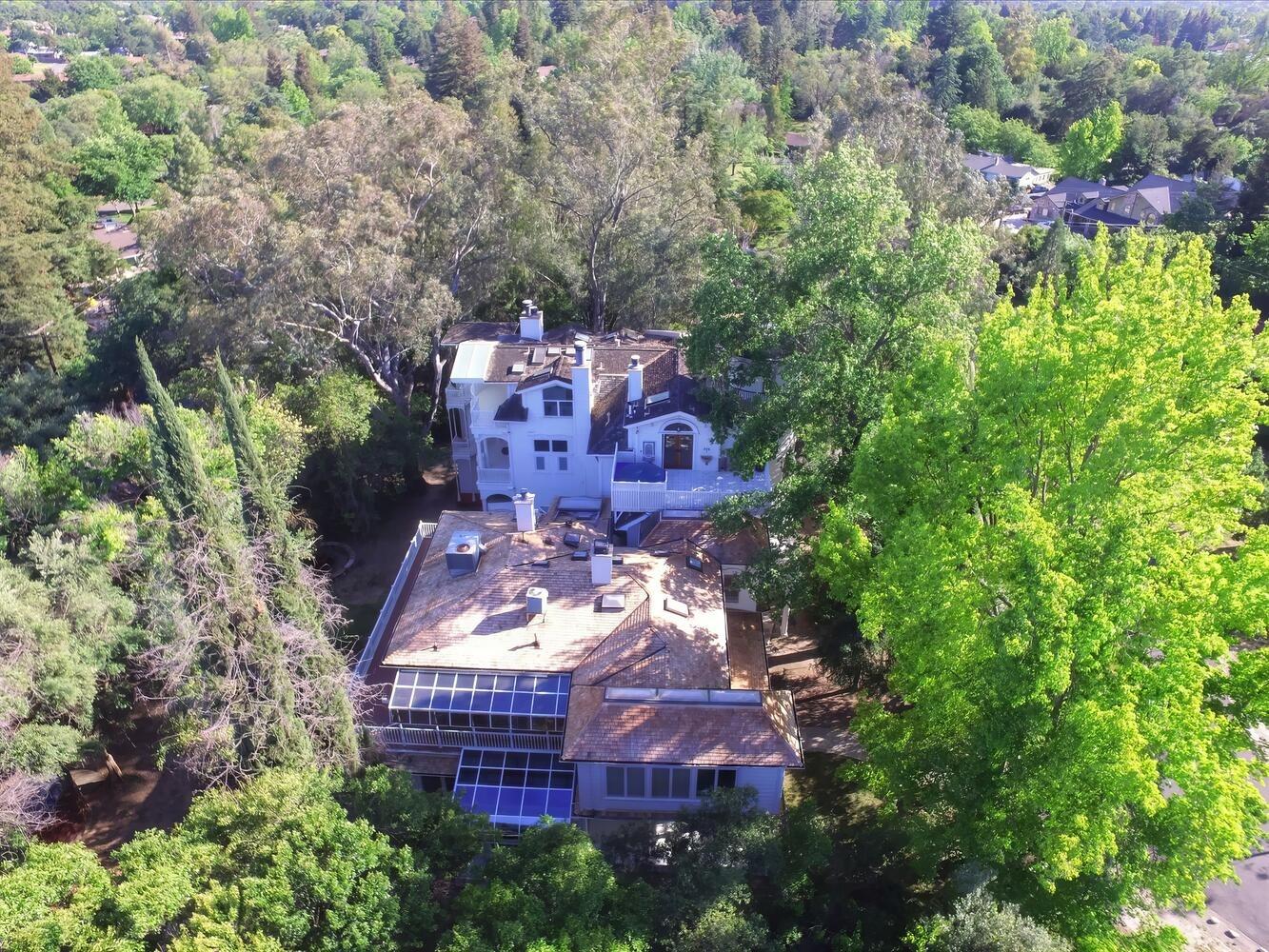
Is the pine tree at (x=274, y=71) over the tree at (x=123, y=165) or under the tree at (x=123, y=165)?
over

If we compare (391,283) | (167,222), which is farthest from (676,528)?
(167,222)

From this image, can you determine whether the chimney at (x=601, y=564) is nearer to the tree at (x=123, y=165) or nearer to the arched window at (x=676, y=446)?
the arched window at (x=676, y=446)

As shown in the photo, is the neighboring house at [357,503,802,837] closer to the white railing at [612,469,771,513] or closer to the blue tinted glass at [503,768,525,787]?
the blue tinted glass at [503,768,525,787]

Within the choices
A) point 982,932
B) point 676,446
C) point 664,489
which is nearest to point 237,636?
point 664,489

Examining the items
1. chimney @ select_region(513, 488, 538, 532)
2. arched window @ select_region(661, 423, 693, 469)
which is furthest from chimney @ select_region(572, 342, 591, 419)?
chimney @ select_region(513, 488, 538, 532)

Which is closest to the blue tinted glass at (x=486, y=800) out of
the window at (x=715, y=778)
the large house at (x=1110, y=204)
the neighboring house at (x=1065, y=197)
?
the window at (x=715, y=778)

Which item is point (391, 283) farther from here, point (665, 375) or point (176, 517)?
point (176, 517)
